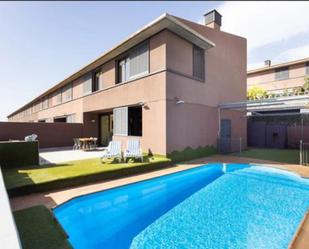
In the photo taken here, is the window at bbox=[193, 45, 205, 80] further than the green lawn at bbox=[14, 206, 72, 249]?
Yes

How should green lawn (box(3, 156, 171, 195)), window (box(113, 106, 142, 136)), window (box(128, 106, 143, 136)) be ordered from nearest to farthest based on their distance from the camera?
green lawn (box(3, 156, 171, 195)), window (box(113, 106, 142, 136)), window (box(128, 106, 143, 136))

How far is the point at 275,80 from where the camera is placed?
84.7 feet

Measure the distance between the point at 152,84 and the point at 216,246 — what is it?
8.75 metres

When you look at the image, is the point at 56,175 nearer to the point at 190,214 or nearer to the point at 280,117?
the point at 190,214

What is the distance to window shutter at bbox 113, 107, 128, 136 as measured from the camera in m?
13.0

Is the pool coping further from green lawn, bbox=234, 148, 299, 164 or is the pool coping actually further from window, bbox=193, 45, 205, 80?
window, bbox=193, 45, 205, 80

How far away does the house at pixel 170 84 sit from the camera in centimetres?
1069

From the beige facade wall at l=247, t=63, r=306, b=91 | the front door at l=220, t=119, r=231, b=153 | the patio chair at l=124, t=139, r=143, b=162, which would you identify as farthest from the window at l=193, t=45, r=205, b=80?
the beige facade wall at l=247, t=63, r=306, b=91

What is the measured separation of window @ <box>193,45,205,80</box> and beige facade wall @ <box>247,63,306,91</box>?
16104 millimetres

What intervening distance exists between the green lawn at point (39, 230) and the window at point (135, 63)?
9.05m

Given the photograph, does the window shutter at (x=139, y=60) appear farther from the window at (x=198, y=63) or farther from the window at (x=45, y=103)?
the window at (x=45, y=103)

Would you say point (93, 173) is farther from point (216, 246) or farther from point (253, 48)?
point (253, 48)

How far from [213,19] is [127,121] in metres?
10.3

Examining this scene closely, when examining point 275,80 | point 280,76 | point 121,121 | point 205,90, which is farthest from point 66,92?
point 280,76
